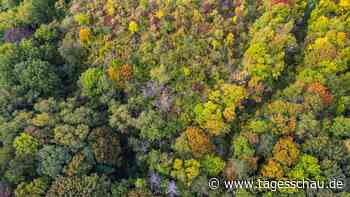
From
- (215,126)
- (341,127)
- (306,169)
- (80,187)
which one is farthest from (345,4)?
(80,187)

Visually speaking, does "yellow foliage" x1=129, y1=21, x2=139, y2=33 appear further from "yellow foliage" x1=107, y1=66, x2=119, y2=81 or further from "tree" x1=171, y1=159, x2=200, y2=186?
"tree" x1=171, y1=159, x2=200, y2=186

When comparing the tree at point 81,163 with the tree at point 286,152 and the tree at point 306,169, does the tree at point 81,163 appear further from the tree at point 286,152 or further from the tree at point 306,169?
the tree at point 306,169

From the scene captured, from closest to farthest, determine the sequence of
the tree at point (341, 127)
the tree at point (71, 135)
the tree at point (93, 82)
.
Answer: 1. the tree at point (341, 127)
2. the tree at point (71, 135)
3. the tree at point (93, 82)

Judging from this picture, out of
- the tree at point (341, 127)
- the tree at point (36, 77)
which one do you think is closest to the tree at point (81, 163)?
the tree at point (36, 77)

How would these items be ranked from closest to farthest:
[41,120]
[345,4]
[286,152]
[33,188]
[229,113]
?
1. [286,152]
2. [33,188]
3. [229,113]
4. [41,120]
5. [345,4]

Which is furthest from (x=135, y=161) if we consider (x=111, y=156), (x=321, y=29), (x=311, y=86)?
(x=321, y=29)

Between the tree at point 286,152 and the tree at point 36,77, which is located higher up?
the tree at point 36,77

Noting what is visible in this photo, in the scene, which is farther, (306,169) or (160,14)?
(160,14)

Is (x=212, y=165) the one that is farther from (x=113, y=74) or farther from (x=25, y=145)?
(x=25, y=145)
